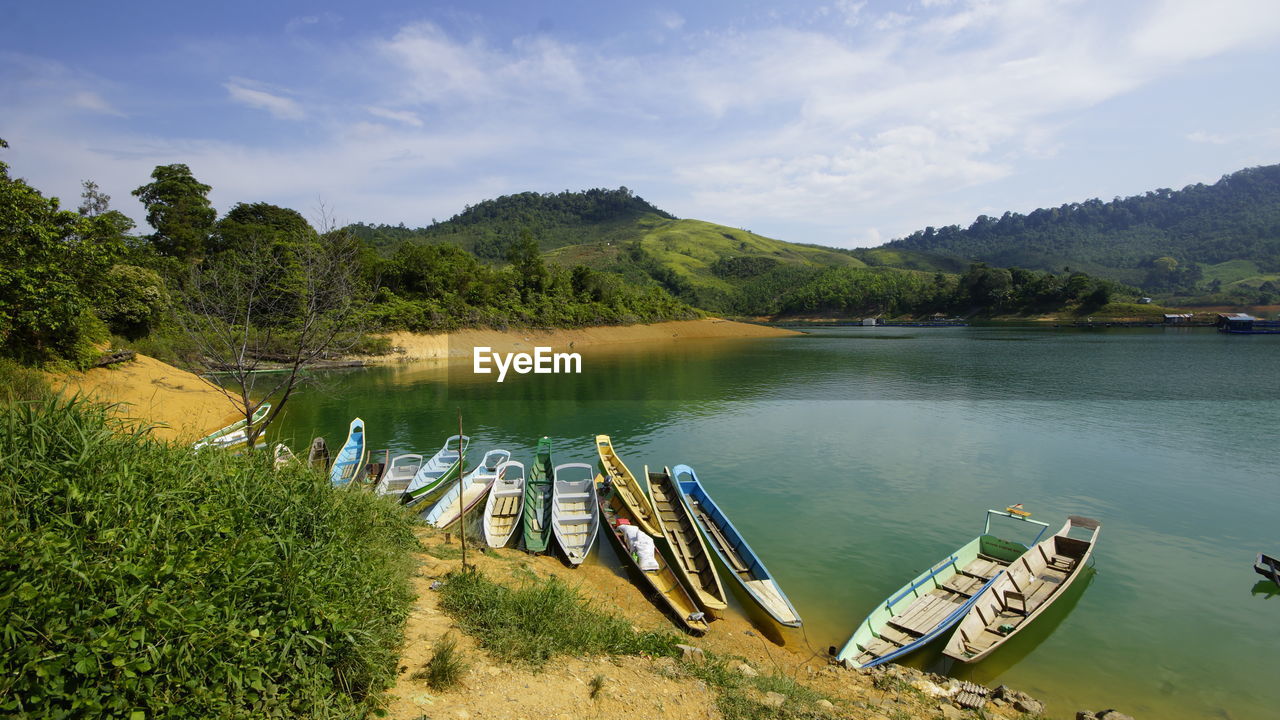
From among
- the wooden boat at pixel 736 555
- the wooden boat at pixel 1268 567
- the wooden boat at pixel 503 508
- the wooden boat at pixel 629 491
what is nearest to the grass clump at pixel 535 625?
the wooden boat at pixel 736 555

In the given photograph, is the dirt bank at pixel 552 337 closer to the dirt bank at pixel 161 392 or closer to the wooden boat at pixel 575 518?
the dirt bank at pixel 161 392

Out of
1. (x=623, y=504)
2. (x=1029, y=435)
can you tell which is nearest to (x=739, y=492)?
(x=623, y=504)

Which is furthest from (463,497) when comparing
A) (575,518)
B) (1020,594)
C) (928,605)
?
(1020,594)

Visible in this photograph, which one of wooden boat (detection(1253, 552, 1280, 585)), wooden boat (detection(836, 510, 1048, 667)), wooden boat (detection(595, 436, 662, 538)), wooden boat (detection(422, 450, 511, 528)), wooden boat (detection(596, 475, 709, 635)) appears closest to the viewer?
wooden boat (detection(836, 510, 1048, 667))

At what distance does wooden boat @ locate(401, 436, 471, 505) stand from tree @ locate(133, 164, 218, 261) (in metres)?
46.7

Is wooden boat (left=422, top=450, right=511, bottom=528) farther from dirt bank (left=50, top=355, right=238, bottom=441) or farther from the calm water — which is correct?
dirt bank (left=50, top=355, right=238, bottom=441)

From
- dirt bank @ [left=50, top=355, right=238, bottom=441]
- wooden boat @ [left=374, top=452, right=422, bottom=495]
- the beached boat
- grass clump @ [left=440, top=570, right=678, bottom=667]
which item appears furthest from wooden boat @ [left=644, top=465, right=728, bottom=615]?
dirt bank @ [left=50, top=355, right=238, bottom=441]

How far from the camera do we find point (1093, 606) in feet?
38.8

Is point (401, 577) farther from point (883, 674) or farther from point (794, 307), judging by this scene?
point (794, 307)

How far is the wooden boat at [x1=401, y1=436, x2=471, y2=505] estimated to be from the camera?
16.2 m

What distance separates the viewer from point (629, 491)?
54.2 ft

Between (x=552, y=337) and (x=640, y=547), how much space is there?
202 ft

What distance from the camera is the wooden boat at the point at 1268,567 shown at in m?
12.1

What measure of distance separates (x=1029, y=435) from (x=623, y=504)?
20.3 m
